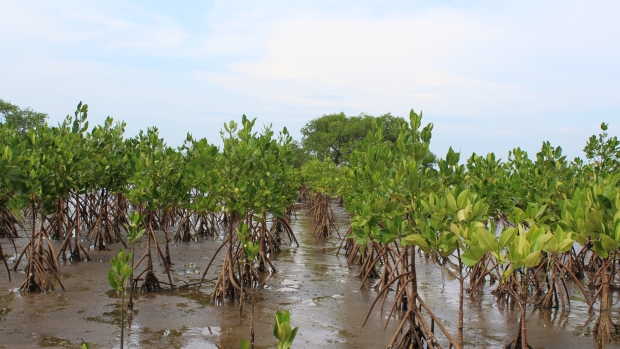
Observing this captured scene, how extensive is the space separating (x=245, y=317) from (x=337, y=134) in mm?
30781

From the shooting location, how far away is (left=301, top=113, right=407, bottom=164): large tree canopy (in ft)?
117

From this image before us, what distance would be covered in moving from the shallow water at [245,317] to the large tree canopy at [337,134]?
2701cm

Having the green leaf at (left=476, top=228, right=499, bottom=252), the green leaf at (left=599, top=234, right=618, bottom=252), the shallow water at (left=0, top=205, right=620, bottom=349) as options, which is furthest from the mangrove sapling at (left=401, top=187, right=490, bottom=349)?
the shallow water at (left=0, top=205, right=620, bottom=349)

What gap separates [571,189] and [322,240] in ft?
24.4

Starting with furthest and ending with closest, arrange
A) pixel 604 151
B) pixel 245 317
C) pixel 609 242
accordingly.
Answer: pixel 604 151 → pixel 245 317 → pixel 609 242

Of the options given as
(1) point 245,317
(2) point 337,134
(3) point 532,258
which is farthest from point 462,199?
(2) point 337,134

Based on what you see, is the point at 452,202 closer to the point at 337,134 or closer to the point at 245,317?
the point at 245,317

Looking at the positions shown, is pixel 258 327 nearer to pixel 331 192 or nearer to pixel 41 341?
pixel 41 341

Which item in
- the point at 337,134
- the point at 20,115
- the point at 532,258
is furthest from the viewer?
the point at 337,134

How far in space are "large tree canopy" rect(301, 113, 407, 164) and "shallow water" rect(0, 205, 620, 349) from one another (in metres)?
27.0

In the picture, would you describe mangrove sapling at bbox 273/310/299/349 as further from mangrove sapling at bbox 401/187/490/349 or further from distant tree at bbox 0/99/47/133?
distant tree at bbox 0/99/47/133

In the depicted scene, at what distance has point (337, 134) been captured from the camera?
36062mm

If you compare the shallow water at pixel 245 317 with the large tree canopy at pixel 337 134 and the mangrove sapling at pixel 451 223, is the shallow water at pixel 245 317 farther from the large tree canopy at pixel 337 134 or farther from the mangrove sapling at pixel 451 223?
the large tree canopy at pixel 337 134

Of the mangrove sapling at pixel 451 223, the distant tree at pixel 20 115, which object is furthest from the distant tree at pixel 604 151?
the distant tree at pixel 20 115
